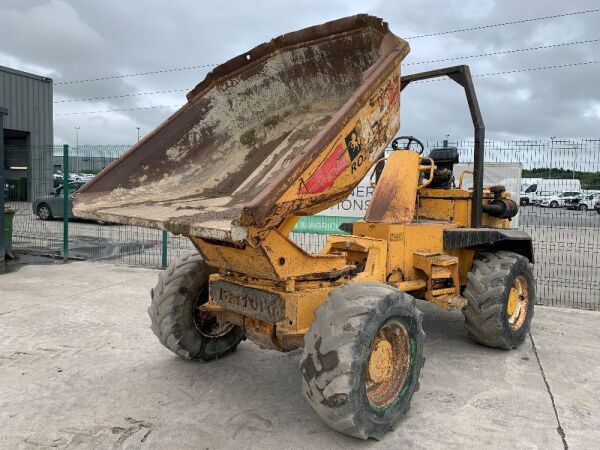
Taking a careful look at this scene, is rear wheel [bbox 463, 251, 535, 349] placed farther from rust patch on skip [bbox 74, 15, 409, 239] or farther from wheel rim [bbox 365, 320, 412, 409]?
rust patch on skip [bbox 74, 15, 409, 239]

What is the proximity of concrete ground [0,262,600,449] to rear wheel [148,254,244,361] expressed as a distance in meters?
0.23

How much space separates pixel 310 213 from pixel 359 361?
3.39ft

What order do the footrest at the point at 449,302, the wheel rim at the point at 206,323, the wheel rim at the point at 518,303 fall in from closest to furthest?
the wheel rim at the point at 206,323
the footrest at the point at 449,302
the wheel rim at the point at 518,303

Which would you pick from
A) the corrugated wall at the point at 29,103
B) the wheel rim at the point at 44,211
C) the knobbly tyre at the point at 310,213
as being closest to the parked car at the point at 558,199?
the knobbly tyre at the point at 310,213

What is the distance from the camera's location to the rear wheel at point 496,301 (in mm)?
4992

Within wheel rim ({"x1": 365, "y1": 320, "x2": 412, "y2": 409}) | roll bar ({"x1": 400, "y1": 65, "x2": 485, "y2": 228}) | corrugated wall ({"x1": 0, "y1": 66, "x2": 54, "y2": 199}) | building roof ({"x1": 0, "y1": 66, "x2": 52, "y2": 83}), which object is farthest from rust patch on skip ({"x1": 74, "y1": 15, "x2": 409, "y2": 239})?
building roof ({"x1": 0, "y1": 66, "x2": 52, "y2": 83})

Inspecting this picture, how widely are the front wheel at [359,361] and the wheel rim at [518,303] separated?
239cm

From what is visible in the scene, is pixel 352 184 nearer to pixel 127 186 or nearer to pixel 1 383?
pixel 127 186

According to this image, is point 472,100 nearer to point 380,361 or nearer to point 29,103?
point 380,361

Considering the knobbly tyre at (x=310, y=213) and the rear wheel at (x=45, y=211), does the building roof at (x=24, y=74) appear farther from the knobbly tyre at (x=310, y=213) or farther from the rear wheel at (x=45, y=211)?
the knobbly tyre at (x=310, y=213)

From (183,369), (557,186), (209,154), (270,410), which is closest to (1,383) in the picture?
(183,369)

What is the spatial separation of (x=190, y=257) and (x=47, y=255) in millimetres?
7439

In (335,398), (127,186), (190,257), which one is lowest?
(335,398)

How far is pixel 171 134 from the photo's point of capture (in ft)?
13.4
